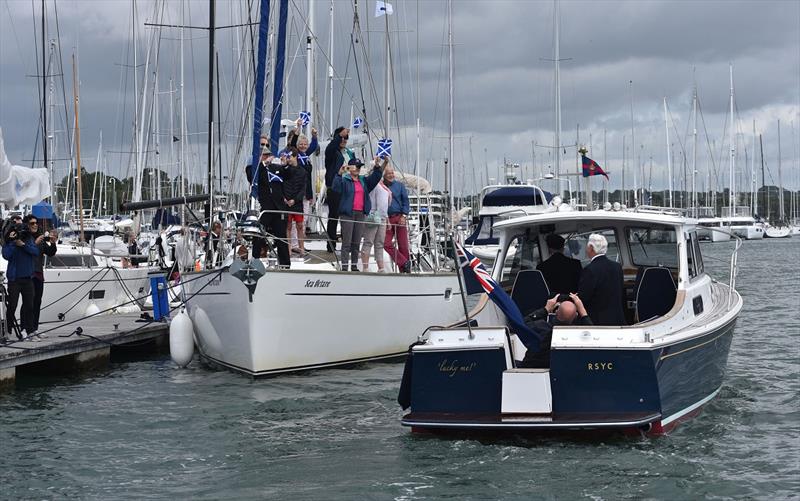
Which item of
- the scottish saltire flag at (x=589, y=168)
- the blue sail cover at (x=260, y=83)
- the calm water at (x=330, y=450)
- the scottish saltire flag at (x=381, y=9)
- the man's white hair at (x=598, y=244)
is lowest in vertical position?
the calm water at (x=330, y=450)

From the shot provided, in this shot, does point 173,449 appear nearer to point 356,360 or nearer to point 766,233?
point 356,360

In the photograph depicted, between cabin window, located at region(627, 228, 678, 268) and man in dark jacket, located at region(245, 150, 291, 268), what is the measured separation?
4999 millimetres

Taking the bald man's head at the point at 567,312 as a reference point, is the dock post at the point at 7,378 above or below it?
below

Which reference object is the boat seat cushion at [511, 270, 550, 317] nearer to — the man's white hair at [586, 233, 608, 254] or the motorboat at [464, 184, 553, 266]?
the man's white hair at [586, 233, 608, 254]

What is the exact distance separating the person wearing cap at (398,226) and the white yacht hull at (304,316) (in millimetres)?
422

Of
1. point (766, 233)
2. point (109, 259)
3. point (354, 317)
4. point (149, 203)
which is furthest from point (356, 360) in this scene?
point (766, 233)

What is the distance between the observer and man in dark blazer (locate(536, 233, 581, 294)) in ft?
40.3

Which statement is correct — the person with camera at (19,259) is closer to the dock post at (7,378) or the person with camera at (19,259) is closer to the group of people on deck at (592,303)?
the dock post at (7,378)

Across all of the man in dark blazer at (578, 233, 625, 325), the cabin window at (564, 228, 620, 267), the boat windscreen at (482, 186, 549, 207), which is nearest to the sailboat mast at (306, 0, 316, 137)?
the cabin window at (564, 228, 620, 267)

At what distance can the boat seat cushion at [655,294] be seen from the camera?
12031mm

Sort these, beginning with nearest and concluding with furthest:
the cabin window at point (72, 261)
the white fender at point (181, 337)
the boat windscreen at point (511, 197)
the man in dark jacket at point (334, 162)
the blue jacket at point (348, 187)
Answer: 1. the blue jacket at point (348, 187)
2. the man in dark jacket at point (334, 162)
3. the white fender at point (181, 337)
4. the cabin window at point (72, 261)
5. the boat windscreen at point (511, 197)

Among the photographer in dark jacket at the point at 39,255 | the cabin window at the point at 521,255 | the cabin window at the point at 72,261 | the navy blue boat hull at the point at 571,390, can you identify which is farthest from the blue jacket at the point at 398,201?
the cabin window at the point at 72,261

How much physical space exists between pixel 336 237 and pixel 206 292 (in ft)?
7.83

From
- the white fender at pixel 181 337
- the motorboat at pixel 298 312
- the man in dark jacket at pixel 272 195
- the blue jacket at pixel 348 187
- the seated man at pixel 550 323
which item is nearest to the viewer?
the seated man at pixel 550 323
